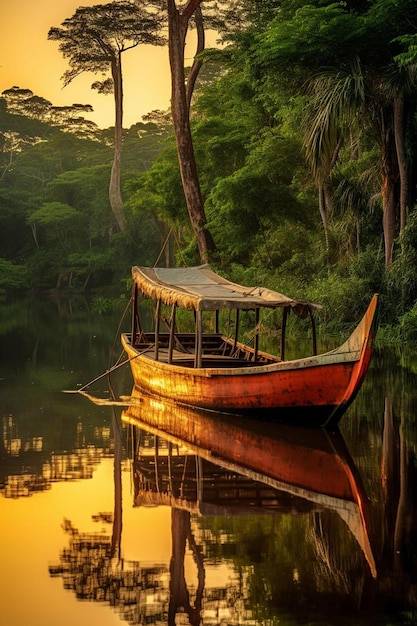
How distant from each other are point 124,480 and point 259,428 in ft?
11.8

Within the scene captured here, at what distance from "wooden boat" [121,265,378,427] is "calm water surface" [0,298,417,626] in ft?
1.16

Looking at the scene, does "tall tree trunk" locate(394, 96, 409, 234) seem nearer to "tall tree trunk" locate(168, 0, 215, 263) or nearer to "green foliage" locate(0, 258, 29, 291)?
"tall tree trunk" locate(168, 0, 215, 263)

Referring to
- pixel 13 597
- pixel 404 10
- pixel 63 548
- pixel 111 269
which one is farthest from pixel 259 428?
pixel 111 269

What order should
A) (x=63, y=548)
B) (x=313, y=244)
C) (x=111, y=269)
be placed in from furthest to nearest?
(x=111, y=269) → (x=313, y=244) → (x=63, y=548)

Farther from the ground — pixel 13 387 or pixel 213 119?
pixel 213 119

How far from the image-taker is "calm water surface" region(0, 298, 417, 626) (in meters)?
7.32

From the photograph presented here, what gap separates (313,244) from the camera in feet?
115

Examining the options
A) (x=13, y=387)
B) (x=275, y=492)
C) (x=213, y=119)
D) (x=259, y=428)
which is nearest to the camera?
(x=275, y=492)

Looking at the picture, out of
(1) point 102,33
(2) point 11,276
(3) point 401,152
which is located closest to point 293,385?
(3) point 401,152

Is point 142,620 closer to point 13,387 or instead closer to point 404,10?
point 13,387

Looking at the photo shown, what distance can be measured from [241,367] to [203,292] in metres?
1.92

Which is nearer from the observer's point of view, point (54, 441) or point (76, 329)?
point (54, 441)

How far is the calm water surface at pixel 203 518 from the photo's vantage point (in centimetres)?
732

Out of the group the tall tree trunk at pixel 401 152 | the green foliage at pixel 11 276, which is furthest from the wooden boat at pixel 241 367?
the green foliage at pixel 11 276
